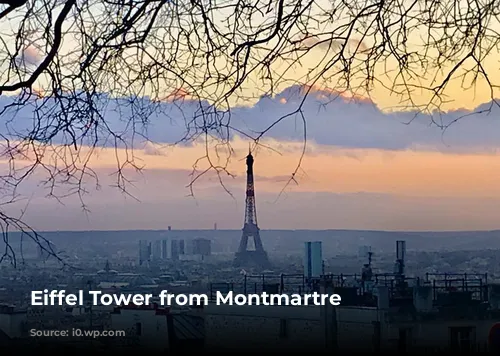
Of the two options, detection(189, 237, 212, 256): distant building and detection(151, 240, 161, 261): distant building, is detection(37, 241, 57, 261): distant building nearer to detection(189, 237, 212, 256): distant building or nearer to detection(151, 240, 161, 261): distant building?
detection(189, 237, 212, 256): distant building

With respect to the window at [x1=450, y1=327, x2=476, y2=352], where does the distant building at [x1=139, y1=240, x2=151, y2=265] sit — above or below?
above

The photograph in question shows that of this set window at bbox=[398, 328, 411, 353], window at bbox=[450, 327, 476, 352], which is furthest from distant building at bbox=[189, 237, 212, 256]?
window at bbox=[450, 327, 476, 352]

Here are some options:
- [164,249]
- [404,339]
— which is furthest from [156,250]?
[404,339]

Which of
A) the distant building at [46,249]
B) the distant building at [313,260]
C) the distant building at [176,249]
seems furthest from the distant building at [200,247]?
the distant building at [46,249]

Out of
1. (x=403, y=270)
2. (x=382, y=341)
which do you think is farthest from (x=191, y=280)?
(x=403, y=270)

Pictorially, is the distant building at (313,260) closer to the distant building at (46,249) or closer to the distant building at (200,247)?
the distant building at (200,247)

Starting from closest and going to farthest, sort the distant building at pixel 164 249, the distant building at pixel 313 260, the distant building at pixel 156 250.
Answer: the distant building at pixel 156 250, the distant building at pixel 313 260, the distant building at pixel 164 249

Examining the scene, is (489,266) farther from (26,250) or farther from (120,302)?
(26,250)
